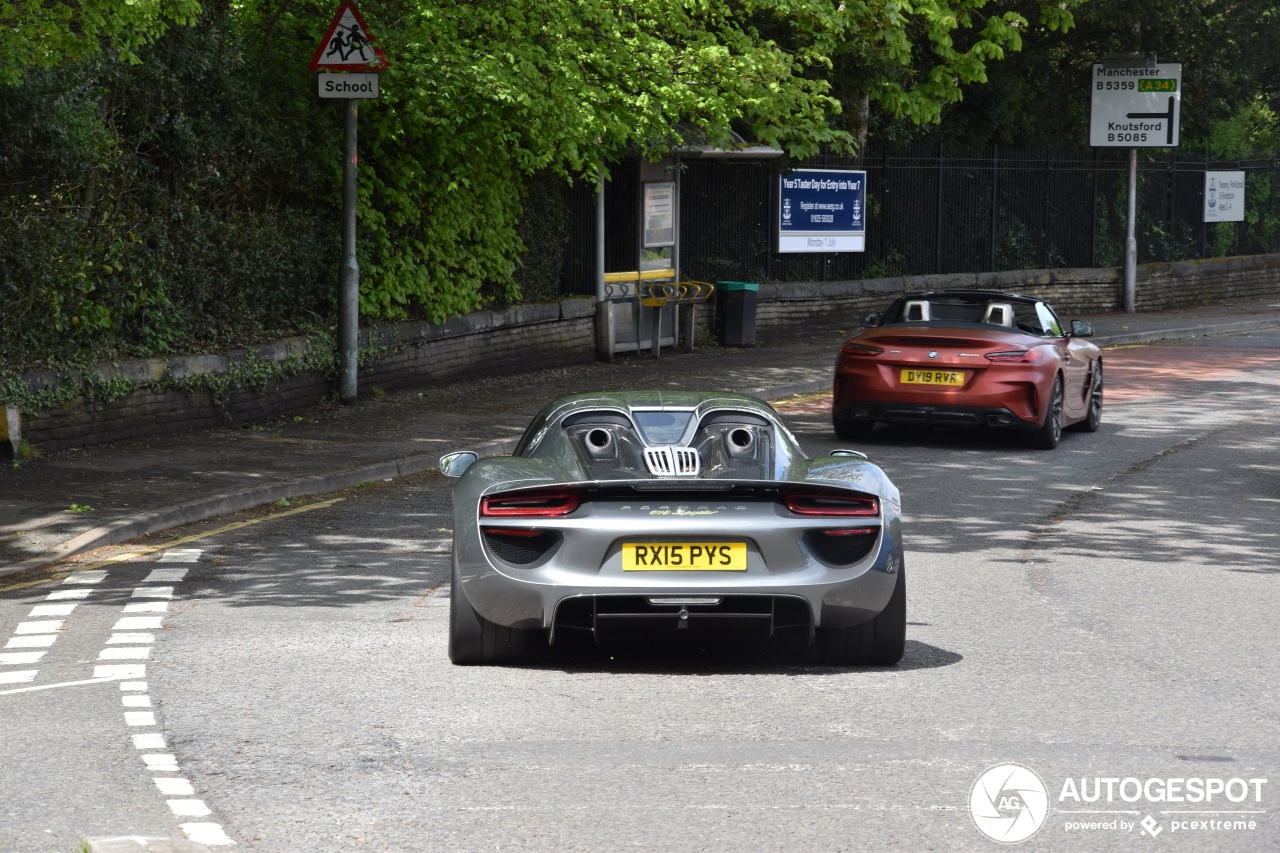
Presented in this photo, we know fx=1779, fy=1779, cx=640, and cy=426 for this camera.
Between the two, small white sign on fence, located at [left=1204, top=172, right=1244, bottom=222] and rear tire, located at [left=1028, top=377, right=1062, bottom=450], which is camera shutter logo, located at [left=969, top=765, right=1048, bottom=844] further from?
small white sign on fence, located at [left=1204, top=172, right=1244, bottom=222]

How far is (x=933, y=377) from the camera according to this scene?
1495cm

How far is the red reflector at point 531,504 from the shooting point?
7.09 m

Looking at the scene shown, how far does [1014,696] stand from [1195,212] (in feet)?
104

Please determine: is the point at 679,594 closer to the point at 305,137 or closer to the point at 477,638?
the point at 477,638

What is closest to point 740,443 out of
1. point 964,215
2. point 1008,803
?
point 1008,803

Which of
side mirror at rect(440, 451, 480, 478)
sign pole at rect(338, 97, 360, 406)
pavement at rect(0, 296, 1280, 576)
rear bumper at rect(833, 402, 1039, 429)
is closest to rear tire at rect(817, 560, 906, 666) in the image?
side mirror at rect(440, 451, 480, 478)

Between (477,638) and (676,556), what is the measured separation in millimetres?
964

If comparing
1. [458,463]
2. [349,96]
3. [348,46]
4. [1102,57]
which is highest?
[1102,57]

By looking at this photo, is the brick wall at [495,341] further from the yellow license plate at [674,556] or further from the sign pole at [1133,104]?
the yellow license plate at [674,556]

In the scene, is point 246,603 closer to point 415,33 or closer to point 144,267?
point 144,267

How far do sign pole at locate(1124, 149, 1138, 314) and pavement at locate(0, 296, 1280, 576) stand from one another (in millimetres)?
11328

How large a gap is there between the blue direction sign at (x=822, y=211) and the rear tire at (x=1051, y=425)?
1156cm

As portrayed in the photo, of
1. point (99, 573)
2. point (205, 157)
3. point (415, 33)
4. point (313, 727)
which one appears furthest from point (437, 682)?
point (415, 33)

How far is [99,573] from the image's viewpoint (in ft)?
32.0
